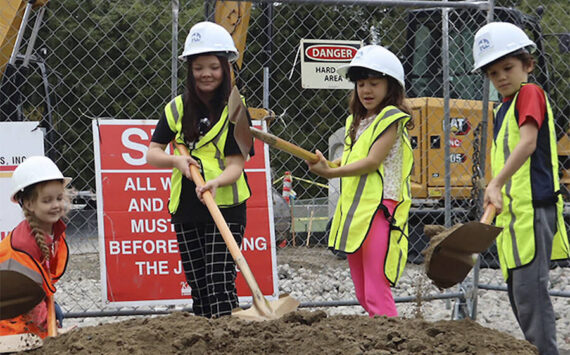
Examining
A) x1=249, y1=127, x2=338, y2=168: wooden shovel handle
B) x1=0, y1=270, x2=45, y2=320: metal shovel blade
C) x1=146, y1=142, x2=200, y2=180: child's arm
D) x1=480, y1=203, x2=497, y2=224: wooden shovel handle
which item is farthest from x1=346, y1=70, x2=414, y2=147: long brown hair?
x1=0, y1=270, x2=45, y2=320: metal shovel blade

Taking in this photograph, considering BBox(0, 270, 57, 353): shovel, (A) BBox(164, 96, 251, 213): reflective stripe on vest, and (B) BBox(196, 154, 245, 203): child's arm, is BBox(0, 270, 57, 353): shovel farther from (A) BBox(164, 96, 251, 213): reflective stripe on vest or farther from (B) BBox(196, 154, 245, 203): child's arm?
(A) BBox(164, 96, 251, 213): reflective stripe on vest

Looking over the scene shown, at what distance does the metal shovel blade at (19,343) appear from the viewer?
8.84ft

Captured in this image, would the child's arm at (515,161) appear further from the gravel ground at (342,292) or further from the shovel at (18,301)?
the shovel at (18,301)

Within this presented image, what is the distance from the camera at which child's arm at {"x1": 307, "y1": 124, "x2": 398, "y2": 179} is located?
3646 millimetres

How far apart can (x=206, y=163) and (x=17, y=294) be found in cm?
116

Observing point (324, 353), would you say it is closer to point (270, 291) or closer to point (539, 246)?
point (539, 246)

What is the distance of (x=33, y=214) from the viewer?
3537 millimetres

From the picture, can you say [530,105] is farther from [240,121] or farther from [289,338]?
[289,338]

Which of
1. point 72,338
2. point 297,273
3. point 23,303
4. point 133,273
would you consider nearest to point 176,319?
point 72,338

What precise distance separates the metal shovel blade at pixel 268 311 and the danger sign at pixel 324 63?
7.96 feet

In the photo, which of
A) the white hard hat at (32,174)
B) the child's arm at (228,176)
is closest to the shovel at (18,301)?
the white hard hat at (32,174)

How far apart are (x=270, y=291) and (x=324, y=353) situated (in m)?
2.69

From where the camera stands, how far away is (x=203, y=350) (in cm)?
251

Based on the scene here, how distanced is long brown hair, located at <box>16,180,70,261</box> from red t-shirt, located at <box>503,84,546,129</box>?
2152mm
